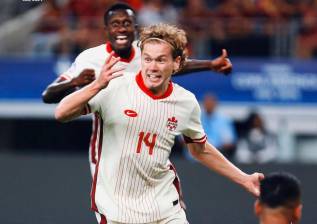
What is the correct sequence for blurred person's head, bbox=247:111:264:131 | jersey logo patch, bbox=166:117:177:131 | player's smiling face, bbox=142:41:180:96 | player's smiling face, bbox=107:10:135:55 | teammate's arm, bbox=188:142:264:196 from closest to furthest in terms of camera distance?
player's smiling face, bbox=142:41:180:96
jersey logo patch, bbox=166:117:177:131
teammate's arm, bbox=188:142:264:196
player's smiling face, bbox=107:10:135:55
blurred person's head, bbox=247:111:264:131

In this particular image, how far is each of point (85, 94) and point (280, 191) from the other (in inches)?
51.5

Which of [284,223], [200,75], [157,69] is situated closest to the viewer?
[284,223]

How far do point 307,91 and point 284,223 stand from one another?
1166 cm

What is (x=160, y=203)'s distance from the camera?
5906 millimetres

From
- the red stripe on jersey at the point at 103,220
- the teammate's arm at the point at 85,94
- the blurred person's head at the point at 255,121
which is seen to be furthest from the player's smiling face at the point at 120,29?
the blurred person's head at the point at 255,121

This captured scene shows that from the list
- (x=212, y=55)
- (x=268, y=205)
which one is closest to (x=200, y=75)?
(x=212, y=55)

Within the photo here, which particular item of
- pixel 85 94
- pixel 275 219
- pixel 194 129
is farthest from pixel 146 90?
pixel 275 219

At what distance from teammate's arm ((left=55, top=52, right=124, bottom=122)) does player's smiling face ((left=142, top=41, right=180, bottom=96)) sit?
245 mm

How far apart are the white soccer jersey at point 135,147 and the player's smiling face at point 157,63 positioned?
0.44 ft

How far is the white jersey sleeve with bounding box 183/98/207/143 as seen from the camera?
6000 millimetres

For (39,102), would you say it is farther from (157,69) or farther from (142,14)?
(157,69)

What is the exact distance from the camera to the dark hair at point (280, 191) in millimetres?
4406

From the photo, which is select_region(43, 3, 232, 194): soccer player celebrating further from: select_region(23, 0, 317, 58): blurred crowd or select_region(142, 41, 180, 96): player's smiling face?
select_region(23, 0, 317, 58): blurred crowd

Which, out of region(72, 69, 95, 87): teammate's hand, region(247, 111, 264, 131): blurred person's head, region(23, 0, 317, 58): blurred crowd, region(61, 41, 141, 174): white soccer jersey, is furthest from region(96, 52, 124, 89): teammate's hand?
region(23, 0, 317, 58): blurred crowd
